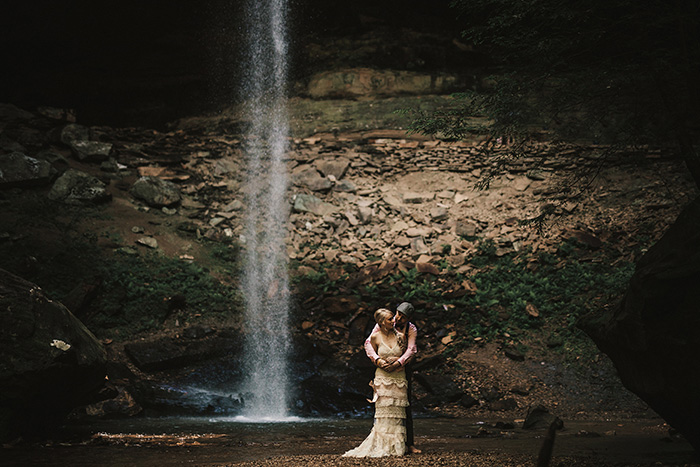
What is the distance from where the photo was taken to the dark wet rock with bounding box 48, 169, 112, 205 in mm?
14312

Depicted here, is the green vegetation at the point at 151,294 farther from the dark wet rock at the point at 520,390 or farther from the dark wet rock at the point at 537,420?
the dark wet rock at the point at 537,420

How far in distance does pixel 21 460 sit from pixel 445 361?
295 inches

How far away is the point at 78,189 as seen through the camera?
14.6 metres

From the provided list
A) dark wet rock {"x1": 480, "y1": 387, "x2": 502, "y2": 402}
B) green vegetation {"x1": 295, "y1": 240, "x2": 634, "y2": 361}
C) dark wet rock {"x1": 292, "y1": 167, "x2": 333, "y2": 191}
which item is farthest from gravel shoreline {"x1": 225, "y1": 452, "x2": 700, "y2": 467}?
dark wet rock {"x1": 292, "y1": 167, "x2": 333, "y2": 191}

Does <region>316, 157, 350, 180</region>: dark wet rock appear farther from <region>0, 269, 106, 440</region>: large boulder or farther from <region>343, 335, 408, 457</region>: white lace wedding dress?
<region>343, 335, 408, 457</region>: white lace wedding dress

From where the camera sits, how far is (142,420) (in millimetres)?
7590

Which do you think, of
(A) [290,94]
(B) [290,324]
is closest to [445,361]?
(B) [290,324]

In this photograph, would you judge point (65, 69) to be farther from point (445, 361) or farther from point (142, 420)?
point (445, 361)

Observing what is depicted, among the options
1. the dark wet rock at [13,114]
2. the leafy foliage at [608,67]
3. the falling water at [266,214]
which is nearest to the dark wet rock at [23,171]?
the dark wet rock at [13,114]

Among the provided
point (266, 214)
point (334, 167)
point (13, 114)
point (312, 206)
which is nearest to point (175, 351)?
point (266, 214)

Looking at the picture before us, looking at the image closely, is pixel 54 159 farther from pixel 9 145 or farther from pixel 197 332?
pixel 197 332

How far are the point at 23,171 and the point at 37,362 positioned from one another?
11.3m

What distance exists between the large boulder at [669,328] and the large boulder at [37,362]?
5.74 m

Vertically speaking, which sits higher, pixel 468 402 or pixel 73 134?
pixel 73 134
